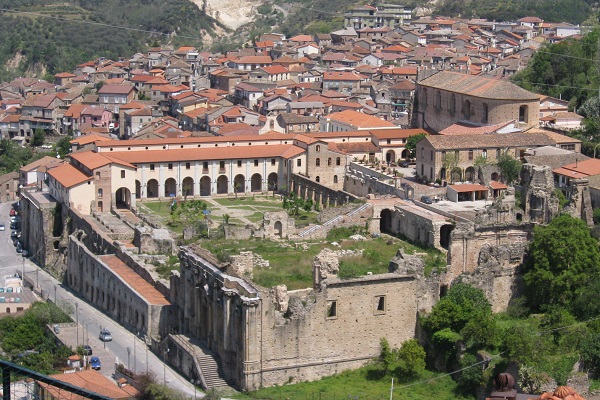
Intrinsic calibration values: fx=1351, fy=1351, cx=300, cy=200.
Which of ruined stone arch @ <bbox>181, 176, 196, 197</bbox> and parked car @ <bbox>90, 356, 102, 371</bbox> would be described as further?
ruined stone arch @ <bbox>181, 176, 196, 197</bbox>

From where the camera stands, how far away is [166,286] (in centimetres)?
4769

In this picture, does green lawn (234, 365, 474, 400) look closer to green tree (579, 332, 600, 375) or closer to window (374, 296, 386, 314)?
window (374, 296, 386, 314)

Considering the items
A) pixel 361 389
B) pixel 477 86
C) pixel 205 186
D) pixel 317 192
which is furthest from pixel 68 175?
pixel 361 389

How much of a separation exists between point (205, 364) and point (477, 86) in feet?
104

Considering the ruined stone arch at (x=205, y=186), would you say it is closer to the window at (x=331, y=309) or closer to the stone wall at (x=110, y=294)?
the stone wall at (x=110, y=294)

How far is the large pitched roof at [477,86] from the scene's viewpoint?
6544cm

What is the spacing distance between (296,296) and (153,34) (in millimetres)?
102494

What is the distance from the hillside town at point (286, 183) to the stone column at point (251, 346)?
0.04 metres

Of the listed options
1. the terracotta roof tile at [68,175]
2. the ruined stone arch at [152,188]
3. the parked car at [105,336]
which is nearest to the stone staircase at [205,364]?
the parked car at [105,336]

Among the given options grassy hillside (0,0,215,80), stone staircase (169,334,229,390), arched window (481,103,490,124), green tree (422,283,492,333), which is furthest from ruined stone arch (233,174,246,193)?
grassy hillside (0,0,215,80)

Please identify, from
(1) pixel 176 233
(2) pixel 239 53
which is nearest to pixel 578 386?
(1) pixel 176 233

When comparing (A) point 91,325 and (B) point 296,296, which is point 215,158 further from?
(B) point 296,296

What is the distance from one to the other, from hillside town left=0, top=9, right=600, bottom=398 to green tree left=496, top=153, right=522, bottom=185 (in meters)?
0.10

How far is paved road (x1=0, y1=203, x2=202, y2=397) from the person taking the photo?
42159 millimetres
